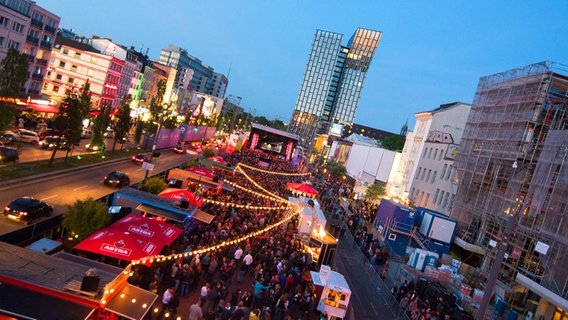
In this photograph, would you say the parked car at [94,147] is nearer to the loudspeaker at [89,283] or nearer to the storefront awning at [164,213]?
the storefront awning at [164,213]

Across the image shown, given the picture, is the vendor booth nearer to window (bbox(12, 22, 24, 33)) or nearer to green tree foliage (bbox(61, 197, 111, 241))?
green tree foliage (bbox(61, 197, 111, 241))

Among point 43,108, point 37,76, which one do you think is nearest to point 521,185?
point 43,108

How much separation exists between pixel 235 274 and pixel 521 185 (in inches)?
806

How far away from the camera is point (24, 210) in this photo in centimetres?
2058

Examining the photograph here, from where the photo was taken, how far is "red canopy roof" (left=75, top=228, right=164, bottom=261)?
15352 mm

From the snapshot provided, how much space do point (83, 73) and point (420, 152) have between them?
54903mm

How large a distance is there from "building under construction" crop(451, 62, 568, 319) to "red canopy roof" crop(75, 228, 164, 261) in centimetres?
1688

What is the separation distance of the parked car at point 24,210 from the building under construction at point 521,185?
2158cm

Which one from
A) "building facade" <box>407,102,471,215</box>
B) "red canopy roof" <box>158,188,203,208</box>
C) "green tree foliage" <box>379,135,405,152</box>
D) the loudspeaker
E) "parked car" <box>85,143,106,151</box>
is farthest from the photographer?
"green tree foliage" <box>379,135,405,152</box>

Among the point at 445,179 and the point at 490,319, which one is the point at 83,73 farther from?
the point at 490,319

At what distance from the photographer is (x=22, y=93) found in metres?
58.2

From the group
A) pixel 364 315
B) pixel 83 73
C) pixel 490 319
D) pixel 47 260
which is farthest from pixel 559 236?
pixel 83 73

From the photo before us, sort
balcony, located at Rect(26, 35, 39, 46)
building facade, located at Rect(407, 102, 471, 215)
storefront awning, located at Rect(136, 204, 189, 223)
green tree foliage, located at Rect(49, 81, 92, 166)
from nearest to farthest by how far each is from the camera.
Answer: storefront awning, located at Rect(136, 204, 189, 223), green tree foliage, located at Rect(49, 81, 92, 166), building facade, located at Rect(407, 102, 471, 215), balcony, located at Rect(26, 35, 39, 46)

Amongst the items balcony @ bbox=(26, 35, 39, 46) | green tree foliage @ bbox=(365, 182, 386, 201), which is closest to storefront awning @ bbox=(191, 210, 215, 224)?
green tree foliage @ bbox=(365, 182, 386, 201)
